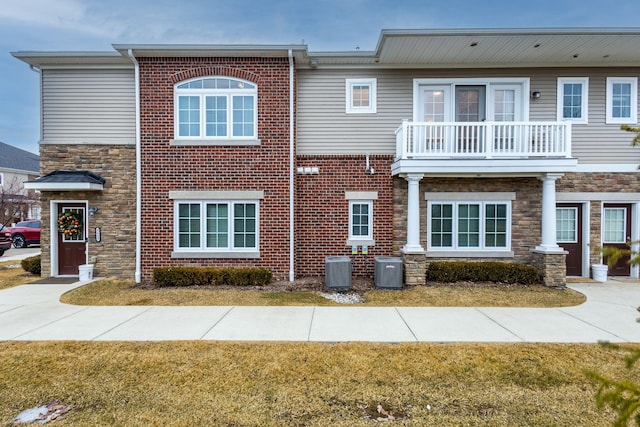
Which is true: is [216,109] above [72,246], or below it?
above

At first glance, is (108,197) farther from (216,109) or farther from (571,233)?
(571,233)

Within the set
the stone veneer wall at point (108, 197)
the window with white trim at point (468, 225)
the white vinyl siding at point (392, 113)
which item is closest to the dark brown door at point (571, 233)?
the white vinyl siding at point (392, 113)

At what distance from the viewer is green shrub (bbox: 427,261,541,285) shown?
9.30 meters

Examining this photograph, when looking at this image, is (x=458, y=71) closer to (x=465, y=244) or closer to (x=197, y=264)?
(x=465, y=244)

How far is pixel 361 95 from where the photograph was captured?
10289 millimetres

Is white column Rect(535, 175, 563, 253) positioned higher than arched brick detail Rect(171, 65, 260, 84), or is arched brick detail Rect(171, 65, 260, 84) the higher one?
arched brick detail Rect(171, 65, 260, 84)

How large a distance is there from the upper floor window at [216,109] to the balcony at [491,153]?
15.0 ft

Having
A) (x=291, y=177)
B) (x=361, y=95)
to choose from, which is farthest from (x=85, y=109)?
(x=361, y=95)

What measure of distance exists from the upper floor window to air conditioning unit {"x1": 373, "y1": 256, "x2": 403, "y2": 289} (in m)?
5.28

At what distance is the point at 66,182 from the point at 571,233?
15.4m

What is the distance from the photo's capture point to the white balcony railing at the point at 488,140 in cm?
911

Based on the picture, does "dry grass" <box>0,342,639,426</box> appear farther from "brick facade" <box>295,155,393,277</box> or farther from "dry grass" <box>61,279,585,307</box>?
"brick facade" <box>295,155,393,277</box>

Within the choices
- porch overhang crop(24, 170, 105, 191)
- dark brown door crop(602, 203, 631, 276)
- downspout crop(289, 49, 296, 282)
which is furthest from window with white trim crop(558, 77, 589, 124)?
porch overhang crop(24, 170, 105, 191)

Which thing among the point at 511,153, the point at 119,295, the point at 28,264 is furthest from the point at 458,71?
the point at 28,264
